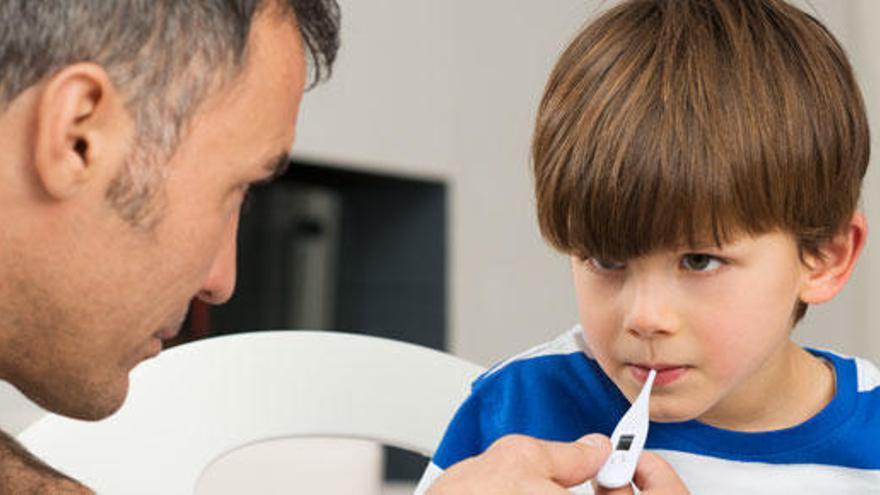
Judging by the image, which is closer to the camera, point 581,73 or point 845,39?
point 581,73

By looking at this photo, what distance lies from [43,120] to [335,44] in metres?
0.27

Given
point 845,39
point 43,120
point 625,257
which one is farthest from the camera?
point 845,39

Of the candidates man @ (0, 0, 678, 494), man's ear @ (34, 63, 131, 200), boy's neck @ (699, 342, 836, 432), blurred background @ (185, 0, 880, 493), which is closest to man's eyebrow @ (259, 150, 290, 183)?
man @ (0, 0, 678, 494)

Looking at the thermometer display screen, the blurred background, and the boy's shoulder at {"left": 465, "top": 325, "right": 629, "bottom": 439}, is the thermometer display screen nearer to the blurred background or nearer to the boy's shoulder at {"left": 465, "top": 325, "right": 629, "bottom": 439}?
the boy's shoulder at {"left": 465, "top": 325, "right": 629, "bottom": 439}

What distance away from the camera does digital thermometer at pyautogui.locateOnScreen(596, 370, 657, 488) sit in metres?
0.86

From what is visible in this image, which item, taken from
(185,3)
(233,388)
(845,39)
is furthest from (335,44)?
(845,39)

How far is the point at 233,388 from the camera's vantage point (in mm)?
1077

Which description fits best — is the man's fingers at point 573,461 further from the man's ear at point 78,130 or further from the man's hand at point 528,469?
the man's ear at point 78,130

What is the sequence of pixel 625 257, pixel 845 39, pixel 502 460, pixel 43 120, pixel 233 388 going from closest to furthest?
1. pixel 43 120
2. pixel 502 460
3. pixel 625 257
4. pixel 233 388
5. pixel 845 39

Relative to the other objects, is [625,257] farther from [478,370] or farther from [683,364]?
[478,370]

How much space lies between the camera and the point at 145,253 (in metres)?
A: 0.84

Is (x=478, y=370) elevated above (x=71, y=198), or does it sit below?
below

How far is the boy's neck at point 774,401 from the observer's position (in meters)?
1.03

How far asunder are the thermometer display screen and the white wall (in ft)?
5.16
